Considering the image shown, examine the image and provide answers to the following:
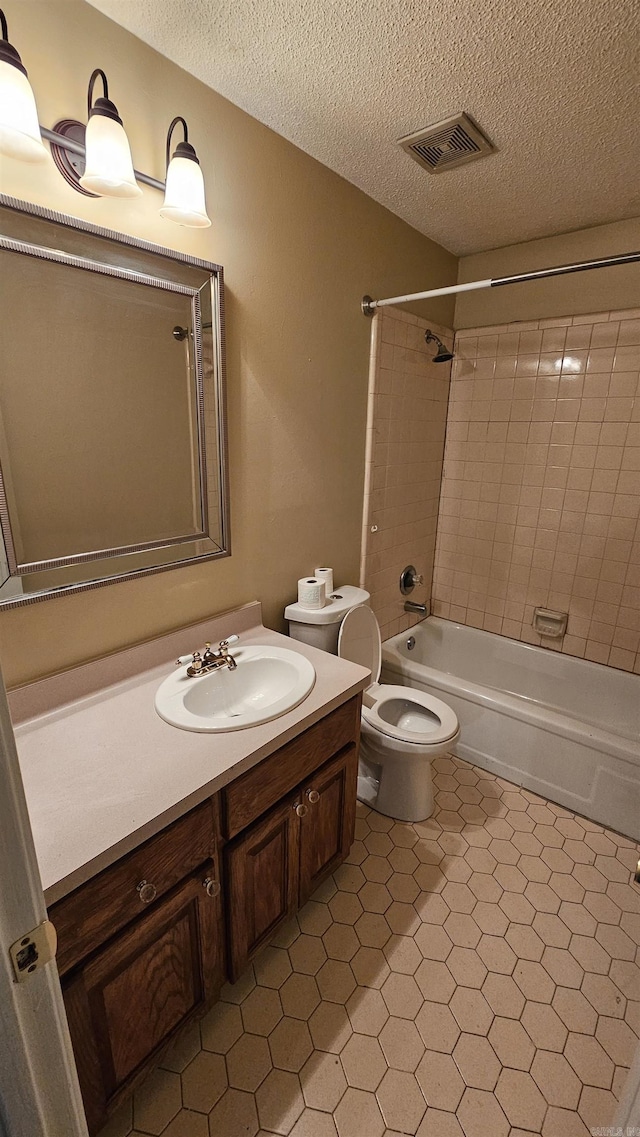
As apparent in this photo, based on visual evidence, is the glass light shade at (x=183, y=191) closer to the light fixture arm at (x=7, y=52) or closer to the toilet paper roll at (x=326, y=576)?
the light fixture arm at (x=7, y=52)

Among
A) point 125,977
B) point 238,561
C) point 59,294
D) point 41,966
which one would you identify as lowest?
point 125,977

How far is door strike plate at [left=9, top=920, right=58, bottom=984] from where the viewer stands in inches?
20.0

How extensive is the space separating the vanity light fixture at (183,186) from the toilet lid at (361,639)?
1299 mm

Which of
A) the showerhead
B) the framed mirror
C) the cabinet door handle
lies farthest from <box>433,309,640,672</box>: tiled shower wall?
the cabinet door handle

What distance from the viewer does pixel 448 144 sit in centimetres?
150

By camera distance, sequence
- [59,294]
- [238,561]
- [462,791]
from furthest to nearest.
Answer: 1. [462,791]
2. [238,561]
3. [59,294]

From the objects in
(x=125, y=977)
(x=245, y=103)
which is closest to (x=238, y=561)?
(x=125, y=977)

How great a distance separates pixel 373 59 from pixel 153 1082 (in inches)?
99.1

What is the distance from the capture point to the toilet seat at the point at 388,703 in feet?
5.89

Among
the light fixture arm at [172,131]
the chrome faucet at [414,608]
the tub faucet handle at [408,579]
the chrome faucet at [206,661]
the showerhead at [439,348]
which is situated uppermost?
the light fixture arm at [172,131]

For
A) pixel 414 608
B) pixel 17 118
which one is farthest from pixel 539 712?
pixel 17 118

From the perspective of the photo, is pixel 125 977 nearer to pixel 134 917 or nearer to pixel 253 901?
pixel 134 917

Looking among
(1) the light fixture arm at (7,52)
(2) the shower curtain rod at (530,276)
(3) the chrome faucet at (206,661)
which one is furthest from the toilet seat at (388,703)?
(1) the light fixture arm at (7,52)

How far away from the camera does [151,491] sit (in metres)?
1.35
